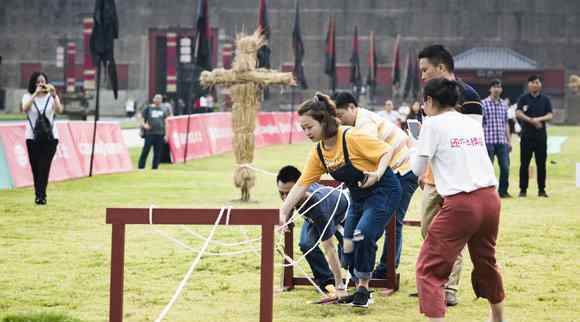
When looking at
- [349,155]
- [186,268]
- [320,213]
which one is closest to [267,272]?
[349,155]

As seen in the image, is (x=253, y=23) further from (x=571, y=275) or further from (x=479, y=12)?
(x=571, y=275)

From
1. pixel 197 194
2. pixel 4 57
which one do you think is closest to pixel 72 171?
pixel 197 194

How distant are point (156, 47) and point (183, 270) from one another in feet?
210

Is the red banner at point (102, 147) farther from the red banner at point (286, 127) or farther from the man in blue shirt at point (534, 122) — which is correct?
the red banner at point (286, 127)

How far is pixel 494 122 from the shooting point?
1817 cm

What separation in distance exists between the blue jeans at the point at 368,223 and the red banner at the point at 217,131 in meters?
23.2

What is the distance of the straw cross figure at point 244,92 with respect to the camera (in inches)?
722

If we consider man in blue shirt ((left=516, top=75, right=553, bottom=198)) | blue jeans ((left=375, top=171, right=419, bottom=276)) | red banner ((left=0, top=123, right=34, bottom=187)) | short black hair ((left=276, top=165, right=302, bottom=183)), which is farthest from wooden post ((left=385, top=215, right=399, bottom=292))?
red banner ((left=0, top=123, right=34, bottom=187))

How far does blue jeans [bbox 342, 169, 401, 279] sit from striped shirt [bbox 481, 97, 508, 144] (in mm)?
9597

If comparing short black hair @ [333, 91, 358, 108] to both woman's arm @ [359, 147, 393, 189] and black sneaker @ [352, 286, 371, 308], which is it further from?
black sneaker @ [352, 286, 371, 308]

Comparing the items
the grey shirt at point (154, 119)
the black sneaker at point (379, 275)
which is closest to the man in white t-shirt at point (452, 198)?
the black sneaker at point (379, 275)

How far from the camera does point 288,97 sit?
7412cm

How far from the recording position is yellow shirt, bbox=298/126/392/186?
8.38 metres

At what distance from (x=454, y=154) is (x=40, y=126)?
10.3 metres
